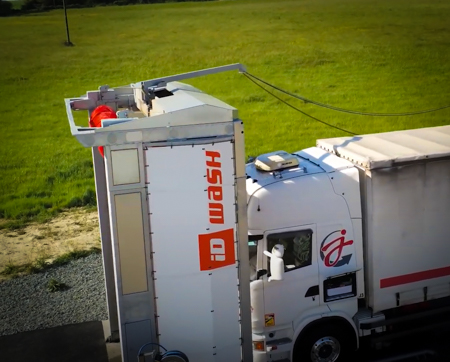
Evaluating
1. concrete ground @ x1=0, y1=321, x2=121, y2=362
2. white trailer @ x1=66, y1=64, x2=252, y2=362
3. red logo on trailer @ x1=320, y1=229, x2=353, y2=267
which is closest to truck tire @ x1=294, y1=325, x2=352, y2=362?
red logo on trailer @ x1=320, y1=229, x2=353, y2=267

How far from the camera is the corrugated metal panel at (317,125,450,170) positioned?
782 cm

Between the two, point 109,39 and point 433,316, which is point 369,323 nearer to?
point 433,316

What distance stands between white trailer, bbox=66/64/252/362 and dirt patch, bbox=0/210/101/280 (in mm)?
7379


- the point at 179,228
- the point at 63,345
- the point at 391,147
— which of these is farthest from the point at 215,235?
the point at 63,345

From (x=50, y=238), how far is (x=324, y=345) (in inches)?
344

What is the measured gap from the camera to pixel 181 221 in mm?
6406

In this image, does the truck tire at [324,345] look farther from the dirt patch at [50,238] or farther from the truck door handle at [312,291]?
the dirt patch at [50,238]

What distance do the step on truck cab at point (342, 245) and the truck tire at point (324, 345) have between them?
0.05 ft

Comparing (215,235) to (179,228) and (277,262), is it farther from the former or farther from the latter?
(277,262)

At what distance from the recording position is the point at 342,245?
306 inches

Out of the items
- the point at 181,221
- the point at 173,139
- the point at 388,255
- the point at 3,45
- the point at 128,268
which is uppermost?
the point at 3,45

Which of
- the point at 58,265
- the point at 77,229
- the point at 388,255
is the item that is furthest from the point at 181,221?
the point at 77,229

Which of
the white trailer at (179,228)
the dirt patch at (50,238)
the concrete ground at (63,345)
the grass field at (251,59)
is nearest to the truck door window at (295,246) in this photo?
the white trailer at (179,228)

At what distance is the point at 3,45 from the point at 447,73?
66.4 feet
